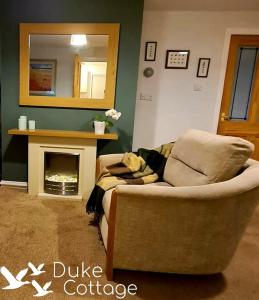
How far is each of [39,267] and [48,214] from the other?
0.76 m

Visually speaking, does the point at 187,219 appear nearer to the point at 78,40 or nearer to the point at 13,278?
the point at 13,278

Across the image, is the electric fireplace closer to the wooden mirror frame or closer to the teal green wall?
the teal green wall

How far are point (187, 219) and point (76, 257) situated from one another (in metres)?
0.87

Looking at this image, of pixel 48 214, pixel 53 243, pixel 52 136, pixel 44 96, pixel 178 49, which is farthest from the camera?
pixel 178 49

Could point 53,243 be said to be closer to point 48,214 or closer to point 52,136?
point 48,214

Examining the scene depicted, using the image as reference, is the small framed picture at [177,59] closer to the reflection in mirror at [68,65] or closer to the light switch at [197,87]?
the light switch at [197,87]

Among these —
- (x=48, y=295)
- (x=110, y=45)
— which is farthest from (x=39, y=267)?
(x=110, y=45)

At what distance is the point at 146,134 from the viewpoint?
3066mm

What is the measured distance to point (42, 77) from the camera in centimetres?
263

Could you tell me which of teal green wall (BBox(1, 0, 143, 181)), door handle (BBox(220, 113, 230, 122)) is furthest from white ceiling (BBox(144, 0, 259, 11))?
door handle (BBox(220, 113, 230, 122))

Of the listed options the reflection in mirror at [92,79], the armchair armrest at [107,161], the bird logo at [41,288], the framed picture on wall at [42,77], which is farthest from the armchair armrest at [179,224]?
the framed picture on wall at [42,77]

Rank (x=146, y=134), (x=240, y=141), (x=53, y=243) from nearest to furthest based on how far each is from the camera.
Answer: (x=240, y=141) < (x=53, y=243) < (x=146, y=134)

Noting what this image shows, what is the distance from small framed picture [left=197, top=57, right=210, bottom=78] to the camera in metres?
2.83

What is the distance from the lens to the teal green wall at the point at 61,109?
2.44 metres
